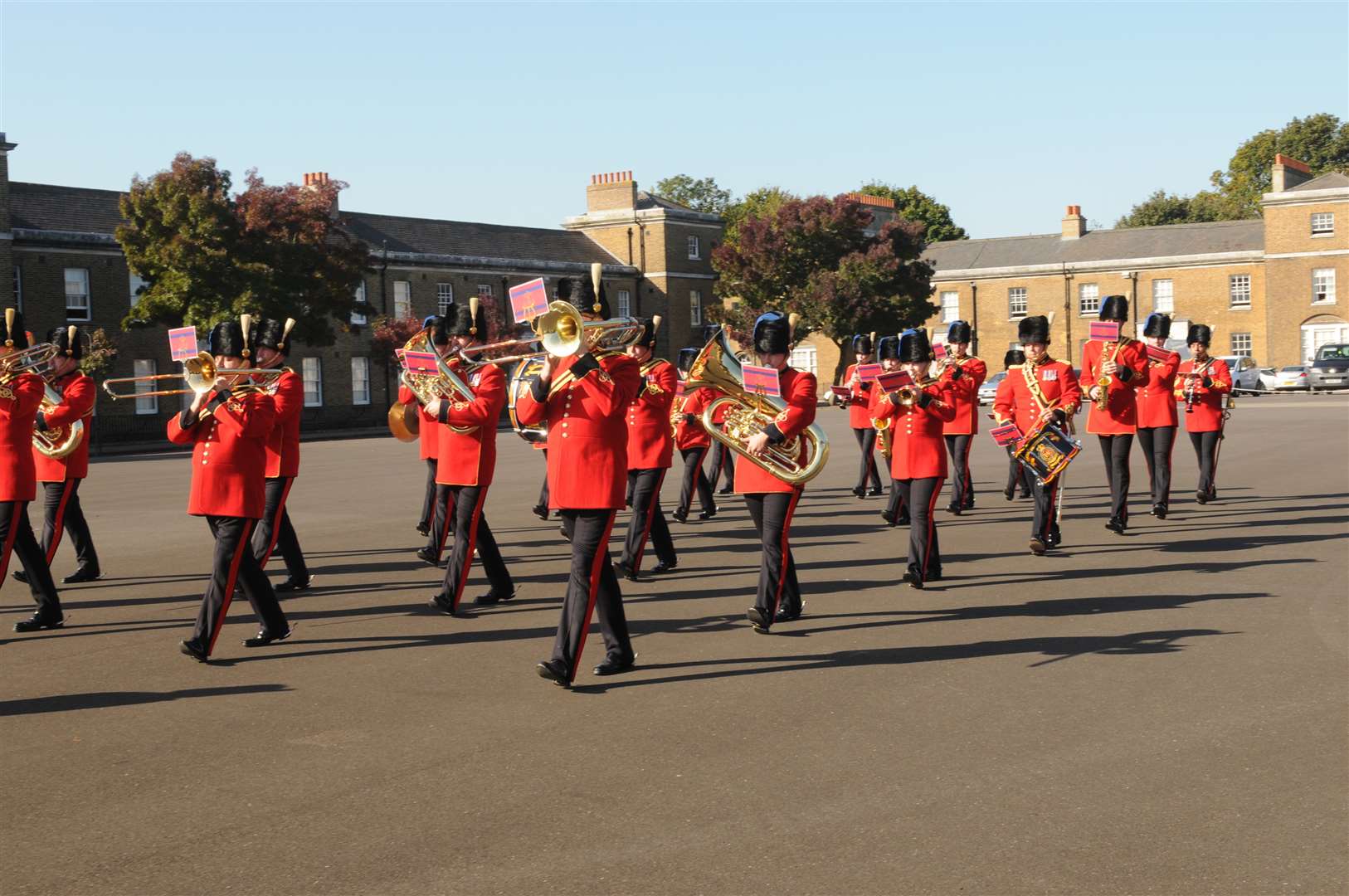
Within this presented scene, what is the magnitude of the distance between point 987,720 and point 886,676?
1.08 metres

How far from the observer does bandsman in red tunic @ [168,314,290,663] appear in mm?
8602

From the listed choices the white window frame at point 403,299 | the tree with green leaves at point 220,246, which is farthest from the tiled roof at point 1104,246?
the tree with green leaves at point 220,246

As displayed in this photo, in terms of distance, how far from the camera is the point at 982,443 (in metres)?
29.5

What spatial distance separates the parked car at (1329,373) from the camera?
181ft

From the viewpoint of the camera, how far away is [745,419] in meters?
9.27

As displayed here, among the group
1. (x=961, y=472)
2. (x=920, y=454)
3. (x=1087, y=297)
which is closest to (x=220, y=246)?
(x=961, y=472)

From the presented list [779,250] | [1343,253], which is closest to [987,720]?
[779,250]

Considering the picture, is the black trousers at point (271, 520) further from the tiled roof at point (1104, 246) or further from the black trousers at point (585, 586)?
the tiled roof at point (1104, 246)

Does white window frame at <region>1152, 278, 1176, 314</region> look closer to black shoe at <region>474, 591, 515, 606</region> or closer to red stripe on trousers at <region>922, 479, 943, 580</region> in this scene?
red stripe on trousers at <region>922, 479, 943, 580</region>

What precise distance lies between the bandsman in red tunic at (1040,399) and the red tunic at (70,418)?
7.52m

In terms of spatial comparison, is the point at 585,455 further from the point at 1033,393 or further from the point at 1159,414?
the point at 1159,414

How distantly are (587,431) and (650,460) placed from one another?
4269 mm

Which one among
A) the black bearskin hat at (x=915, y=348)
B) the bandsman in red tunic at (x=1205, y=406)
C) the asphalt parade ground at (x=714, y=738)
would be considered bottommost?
the asphalt parade ground at (x=714, y=738)

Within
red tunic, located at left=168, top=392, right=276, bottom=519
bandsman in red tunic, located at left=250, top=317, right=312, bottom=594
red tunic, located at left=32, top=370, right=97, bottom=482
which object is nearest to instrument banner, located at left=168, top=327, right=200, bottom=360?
bandsman in red tunic, located at left=250, top=317, right=312, bottom=594
